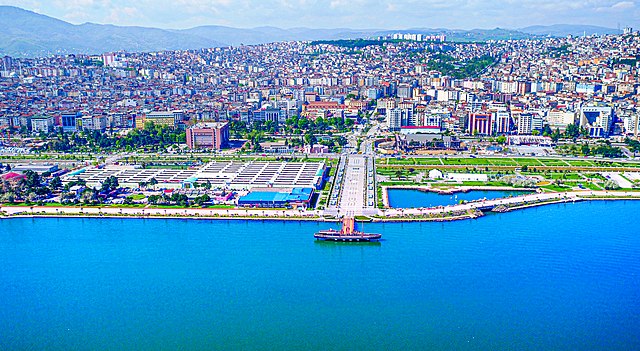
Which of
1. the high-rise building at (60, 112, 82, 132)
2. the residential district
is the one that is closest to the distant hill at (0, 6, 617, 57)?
the residential district

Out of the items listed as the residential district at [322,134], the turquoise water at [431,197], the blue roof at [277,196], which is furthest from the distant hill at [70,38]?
the turquoise water at [431,197]

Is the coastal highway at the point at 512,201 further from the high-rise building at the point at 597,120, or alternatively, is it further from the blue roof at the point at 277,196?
the high-rise building at the point at 597,120

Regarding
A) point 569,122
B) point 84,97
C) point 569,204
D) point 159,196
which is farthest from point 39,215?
point 84,97

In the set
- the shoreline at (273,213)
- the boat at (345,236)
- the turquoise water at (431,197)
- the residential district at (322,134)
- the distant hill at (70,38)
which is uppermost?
the distant hill at (70,38)

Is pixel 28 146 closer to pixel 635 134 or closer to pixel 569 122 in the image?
pixel 569 122

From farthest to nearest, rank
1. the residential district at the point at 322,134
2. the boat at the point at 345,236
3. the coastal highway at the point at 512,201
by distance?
the residential district at the point at 322,134, the coastal highway at the point at 512,201, the boat at the point at 345,236
